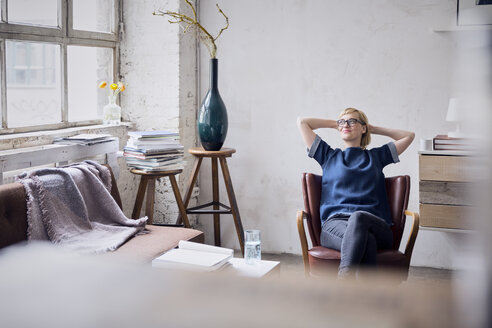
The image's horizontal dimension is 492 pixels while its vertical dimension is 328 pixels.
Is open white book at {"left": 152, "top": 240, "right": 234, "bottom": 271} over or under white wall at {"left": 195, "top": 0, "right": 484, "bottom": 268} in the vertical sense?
under

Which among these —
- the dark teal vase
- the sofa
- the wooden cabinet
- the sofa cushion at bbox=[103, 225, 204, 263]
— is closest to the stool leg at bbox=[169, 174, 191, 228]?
the dark teal vase

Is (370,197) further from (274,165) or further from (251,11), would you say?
(251,11)

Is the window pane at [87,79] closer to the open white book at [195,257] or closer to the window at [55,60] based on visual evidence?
the window at [55,60]

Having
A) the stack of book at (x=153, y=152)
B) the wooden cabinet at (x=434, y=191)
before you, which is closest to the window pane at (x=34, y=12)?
the stack of book at (x=153, y=152)

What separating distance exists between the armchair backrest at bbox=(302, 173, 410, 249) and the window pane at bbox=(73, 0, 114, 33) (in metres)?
1.92

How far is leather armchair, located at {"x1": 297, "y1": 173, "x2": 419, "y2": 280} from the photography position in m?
3.15

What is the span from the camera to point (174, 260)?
267 centimetres

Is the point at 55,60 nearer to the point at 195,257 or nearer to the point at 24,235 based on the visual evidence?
the point at 24,235

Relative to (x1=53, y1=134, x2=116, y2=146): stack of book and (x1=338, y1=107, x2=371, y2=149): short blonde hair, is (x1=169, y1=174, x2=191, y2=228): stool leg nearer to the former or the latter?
(x1=53, y1=134, x2=116, y2=146): stack of book

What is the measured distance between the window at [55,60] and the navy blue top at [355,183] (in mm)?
1796

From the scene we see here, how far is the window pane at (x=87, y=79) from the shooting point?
403 cm

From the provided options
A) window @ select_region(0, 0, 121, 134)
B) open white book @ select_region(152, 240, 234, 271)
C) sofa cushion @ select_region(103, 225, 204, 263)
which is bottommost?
sofa cushion @ select_region(103, 225, 204, 263)

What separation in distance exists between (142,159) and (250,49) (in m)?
1.39

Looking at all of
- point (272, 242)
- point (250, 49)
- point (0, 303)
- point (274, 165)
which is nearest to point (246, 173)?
point (274, 165)
